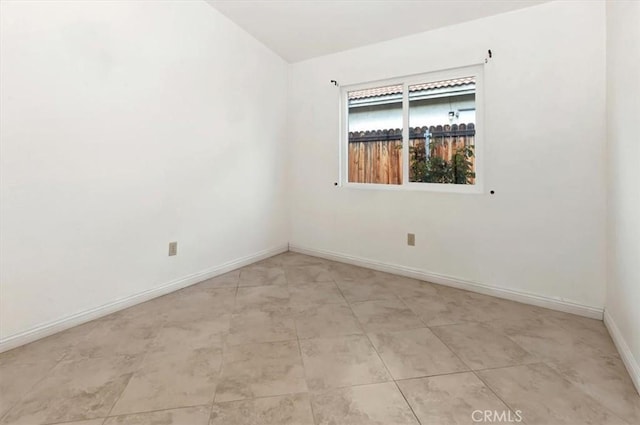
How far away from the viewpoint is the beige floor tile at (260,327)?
1.91 metres

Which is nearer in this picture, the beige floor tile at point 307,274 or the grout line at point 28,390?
the grout line at point 28,390

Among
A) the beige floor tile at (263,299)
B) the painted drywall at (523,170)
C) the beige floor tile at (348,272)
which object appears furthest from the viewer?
the beige floor tile at (348,272)

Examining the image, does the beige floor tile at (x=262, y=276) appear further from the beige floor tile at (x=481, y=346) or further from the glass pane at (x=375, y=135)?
the beige floor tile at (x=481, y=346)

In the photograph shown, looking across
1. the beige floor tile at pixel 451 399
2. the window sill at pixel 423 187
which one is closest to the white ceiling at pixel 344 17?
the window sill at pixel 423 187

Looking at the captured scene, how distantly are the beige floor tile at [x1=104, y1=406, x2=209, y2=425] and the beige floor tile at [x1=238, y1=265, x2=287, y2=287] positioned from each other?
155 centimetres

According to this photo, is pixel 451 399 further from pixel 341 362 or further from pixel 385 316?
pixel 385 316

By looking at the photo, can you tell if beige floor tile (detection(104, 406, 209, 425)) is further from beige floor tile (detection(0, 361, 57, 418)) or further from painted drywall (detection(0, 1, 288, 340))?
painted drywall (detection(0, 1, 288, 340))

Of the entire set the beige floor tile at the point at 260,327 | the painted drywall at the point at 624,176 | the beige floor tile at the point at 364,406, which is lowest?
the beige floor tile at the point at 364,406

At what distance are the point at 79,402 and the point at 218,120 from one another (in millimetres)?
2370

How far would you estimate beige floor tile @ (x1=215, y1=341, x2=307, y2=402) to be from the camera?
1.43 metres

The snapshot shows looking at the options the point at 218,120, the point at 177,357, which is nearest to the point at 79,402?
the point at 177,357

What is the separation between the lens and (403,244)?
3.13 meters

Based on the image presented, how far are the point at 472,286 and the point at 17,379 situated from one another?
3040mm

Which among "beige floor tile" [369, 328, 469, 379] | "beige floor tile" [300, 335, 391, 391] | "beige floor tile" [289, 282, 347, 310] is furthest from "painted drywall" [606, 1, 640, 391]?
"beige floor tile" [289, 282, 347, 310]
